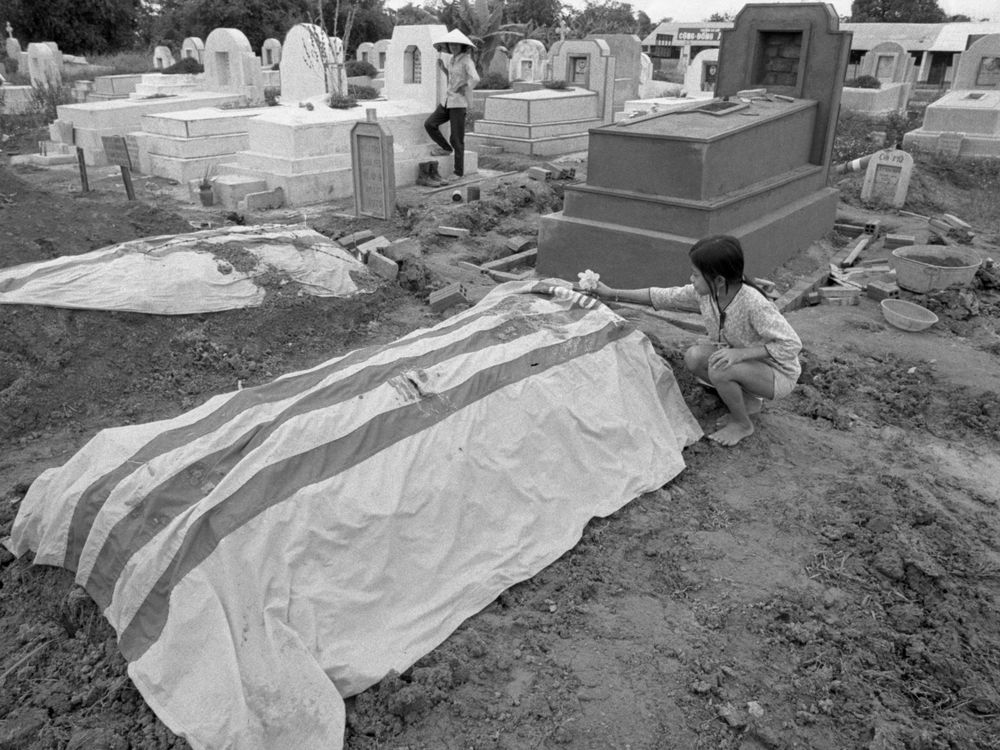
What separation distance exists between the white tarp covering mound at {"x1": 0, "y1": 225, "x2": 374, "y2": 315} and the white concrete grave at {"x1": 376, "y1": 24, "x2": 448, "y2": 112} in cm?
585

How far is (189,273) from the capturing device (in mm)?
5797

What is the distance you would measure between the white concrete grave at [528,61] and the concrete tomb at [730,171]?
18210mm

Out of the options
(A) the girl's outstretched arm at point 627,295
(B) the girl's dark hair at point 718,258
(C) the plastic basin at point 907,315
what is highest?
(B) the girl's dark hair at point 718,258

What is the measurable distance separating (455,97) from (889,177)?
6.35m

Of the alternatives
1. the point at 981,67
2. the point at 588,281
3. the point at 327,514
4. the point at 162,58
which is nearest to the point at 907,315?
the point at 588,281

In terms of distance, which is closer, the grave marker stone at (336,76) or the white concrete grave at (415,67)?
the white concrete grave at (415,67)

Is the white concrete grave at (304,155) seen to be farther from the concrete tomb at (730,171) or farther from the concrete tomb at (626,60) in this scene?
the concrete tomb at (626,60)

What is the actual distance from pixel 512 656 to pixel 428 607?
1.22 ft

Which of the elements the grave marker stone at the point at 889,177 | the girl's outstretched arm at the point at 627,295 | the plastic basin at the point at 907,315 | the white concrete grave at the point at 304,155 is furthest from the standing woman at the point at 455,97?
the girl's outstretched arm at the point at 627,295

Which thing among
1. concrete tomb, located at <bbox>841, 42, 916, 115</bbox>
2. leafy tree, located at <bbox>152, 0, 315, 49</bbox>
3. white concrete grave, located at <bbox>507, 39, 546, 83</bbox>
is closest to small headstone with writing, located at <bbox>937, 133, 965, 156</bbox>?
concrete tomb, located at <bbox>841, 42, 916, 115</bbox>

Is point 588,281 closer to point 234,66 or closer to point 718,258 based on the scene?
point 718,258

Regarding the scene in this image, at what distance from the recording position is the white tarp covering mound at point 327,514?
247 cm

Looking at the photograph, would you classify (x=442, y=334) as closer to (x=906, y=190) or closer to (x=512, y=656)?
(x=512, y=656)

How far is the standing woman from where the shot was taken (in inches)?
433
